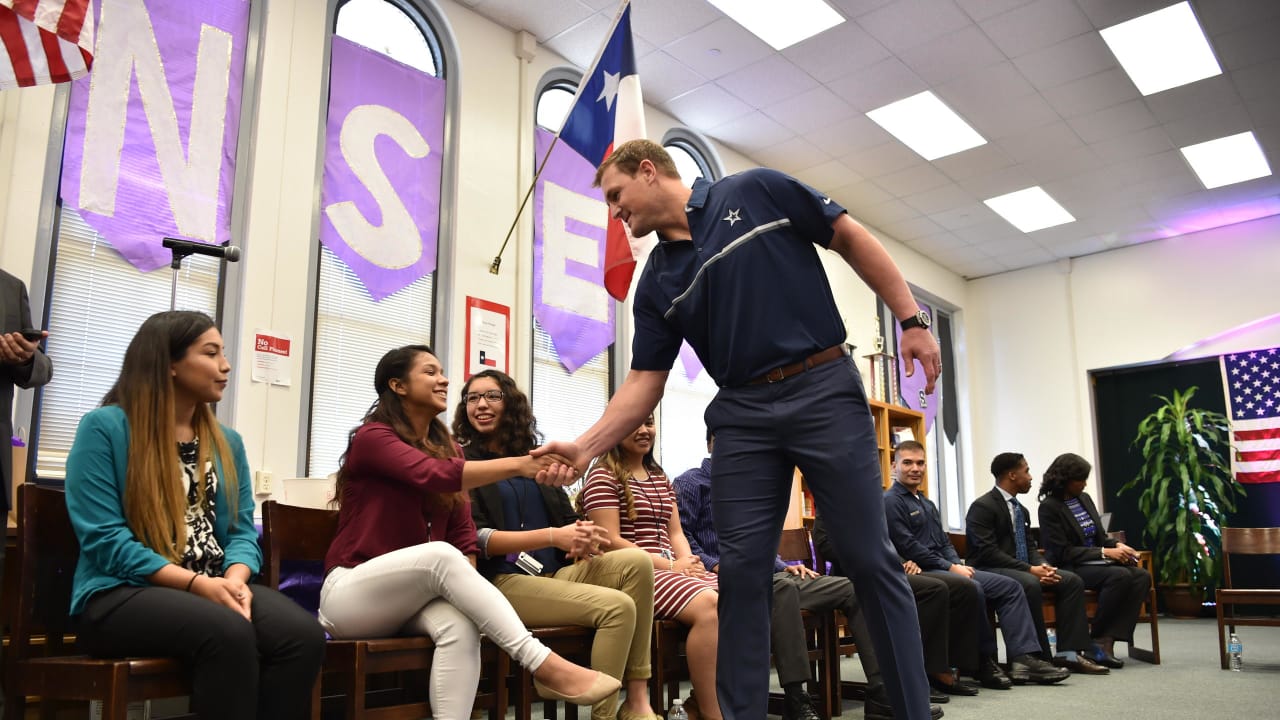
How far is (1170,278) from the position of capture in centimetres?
964

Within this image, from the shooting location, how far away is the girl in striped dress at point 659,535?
9.69 ft

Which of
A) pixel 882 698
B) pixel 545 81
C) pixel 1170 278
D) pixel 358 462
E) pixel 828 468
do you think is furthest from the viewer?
pixel 1170 278

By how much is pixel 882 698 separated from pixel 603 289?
3.44 m

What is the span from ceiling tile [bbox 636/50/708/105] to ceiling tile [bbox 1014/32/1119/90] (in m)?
2.19

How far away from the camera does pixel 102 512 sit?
1900mm

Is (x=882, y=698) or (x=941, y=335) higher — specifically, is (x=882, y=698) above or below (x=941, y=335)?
below

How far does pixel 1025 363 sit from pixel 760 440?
948cm

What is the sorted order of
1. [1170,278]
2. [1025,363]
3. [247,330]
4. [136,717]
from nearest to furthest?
[136,717]
[247,330]
[1170,278]
[1025,363]

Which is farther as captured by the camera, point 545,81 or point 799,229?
point 545,81

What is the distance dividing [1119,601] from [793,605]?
115 inches

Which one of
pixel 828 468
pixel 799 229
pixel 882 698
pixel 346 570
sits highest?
pixel 799 229

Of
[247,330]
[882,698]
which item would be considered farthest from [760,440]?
[247,330]

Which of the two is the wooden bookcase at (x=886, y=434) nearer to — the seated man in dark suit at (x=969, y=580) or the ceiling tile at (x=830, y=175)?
the ceiling tile at (x=830, y=175)

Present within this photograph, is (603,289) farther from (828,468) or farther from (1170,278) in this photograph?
(1170,278)
